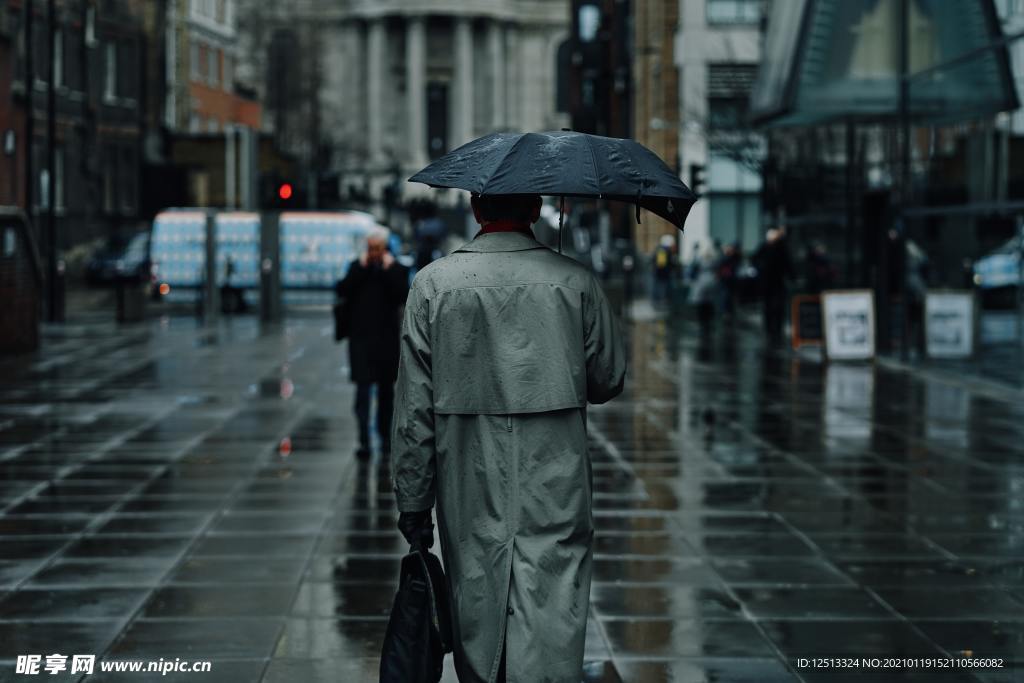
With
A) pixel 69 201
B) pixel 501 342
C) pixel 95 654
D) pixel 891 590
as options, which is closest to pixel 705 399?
pixel 891 590

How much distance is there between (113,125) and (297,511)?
168ft

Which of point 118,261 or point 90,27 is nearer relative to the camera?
point 118,261

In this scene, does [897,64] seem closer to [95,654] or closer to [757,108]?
[757,108]

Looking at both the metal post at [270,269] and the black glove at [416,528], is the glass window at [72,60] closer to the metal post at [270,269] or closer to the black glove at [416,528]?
the metal post at [270,269]

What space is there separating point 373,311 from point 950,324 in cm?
1115

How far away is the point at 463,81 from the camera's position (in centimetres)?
12975

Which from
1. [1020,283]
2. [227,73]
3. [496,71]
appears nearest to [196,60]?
[227,73]

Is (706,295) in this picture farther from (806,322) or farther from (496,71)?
(496,71)

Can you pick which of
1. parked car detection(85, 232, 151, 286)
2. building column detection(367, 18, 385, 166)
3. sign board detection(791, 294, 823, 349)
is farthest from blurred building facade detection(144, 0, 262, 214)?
building column detection(367, 18, 385, 166)

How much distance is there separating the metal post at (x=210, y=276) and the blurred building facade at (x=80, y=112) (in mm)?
6991

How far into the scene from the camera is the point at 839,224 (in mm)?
28562

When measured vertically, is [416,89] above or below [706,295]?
above

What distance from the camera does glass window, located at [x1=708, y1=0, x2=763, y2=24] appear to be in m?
51.4

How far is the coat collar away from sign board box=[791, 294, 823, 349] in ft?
68.4
